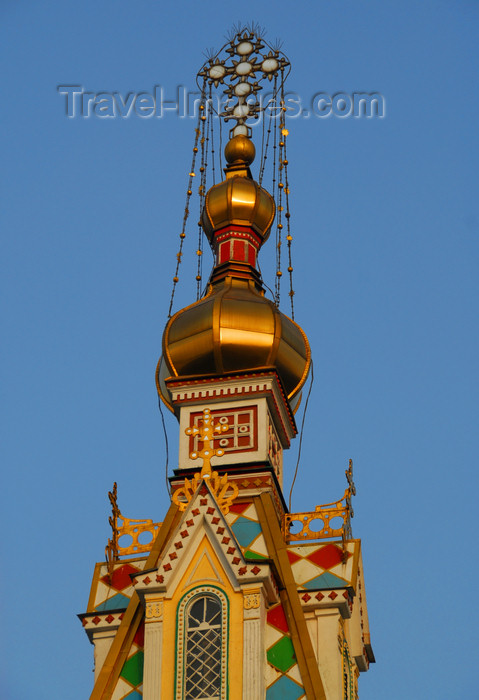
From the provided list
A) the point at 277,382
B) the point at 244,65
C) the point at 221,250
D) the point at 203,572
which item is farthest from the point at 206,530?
the point at 244,65

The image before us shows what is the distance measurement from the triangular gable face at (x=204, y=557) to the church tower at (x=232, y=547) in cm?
2

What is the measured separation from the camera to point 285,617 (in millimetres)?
26781

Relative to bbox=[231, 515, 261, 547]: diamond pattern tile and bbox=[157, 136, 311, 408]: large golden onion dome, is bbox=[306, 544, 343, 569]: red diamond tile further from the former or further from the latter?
bbox=[157, 136, 311, 408]: large golden onion dome

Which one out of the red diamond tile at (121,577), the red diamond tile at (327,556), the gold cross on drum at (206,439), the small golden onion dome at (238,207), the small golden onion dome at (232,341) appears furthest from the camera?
the small golden onion dome at (238,207)

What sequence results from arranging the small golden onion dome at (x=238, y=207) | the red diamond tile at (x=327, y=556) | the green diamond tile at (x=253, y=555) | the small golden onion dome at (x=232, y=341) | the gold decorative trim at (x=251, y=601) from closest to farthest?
the gold decorative trim at (x=251, y=601), the green diamond tile at (x=253, y=555), the red diamond tile at (x=327, y=556), the small golden onion dome at (x=232, y=341), the small golden onion dome at (x=238, y=207)

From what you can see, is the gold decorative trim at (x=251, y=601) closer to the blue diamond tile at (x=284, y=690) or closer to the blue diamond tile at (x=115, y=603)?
the blue diamond tile at (x=284, y=690)

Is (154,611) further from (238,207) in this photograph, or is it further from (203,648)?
(238,207)

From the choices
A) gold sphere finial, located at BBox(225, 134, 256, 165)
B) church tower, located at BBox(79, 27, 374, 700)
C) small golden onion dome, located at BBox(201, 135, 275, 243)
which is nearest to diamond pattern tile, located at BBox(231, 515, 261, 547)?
church tower, located at BBox(79, 27, 374, 700)

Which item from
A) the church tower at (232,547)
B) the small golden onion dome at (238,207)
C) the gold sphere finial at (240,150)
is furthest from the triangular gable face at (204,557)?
the gold sphere finial at (240,150)

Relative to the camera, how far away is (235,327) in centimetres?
3055

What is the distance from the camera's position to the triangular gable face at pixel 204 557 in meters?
26.4

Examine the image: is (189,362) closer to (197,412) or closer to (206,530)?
(197,412)

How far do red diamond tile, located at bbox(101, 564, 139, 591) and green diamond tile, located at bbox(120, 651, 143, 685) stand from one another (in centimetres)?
153

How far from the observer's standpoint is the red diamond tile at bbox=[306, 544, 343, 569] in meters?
27.8
